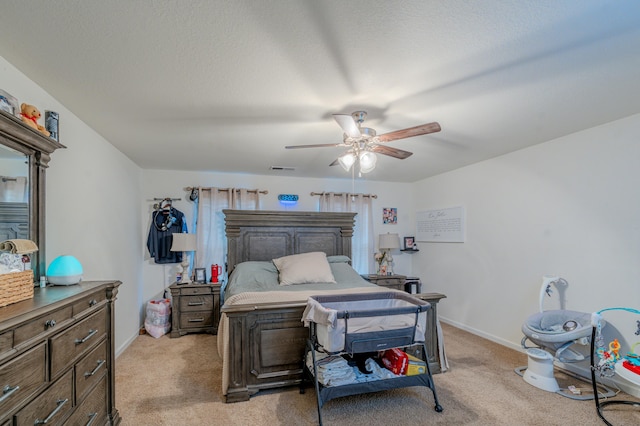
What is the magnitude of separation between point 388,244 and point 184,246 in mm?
3054

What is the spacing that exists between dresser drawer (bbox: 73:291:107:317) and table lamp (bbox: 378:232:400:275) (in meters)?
3.84

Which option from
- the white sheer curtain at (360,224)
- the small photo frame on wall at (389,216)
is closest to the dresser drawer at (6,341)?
the white sheer curtain at (360,224)

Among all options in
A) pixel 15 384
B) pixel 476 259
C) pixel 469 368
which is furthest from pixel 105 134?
pixel 476 259

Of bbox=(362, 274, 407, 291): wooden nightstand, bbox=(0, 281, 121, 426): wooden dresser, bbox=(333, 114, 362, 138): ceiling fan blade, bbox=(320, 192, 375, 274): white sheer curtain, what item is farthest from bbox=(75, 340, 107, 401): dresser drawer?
bbox=(320, 192, 375, 274): white sheer curtain

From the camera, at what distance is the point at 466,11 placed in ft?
4.34

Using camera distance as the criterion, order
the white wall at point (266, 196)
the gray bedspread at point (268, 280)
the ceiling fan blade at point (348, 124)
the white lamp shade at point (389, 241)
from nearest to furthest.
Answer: the ceiling fan blade at point (348, 124), the gray bedspread at point (268, 280), the white wall at point (266, 196), the white lamp shade at point (389, 241)

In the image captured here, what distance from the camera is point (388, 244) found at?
4891mm

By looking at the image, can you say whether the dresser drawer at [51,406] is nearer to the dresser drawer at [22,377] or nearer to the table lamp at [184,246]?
the dresser drawer at [22,377]

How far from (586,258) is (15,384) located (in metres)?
4.09

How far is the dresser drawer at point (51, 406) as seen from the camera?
124 centimetres

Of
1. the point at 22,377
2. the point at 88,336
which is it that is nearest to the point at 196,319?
the point at 88,336

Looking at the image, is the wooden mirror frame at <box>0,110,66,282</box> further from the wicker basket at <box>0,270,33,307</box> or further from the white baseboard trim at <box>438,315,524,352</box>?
the white baseboard trim at <box>438,315,524,352</box>

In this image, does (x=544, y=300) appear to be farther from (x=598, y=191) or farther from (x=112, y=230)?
(x=112, y=230)

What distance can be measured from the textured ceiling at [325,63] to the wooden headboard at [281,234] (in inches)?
69.2
